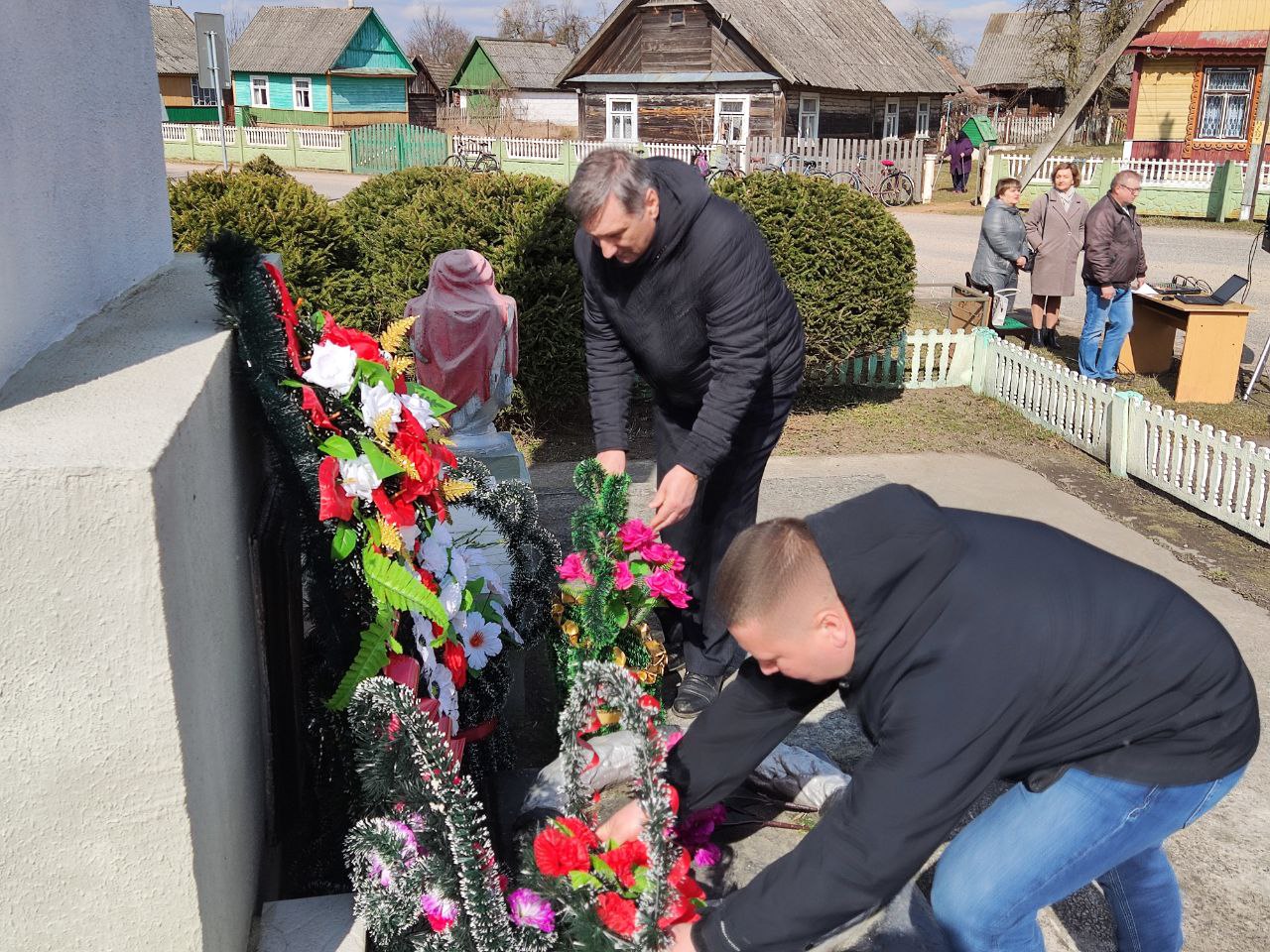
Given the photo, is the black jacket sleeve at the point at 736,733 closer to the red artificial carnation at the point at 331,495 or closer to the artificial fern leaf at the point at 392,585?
the artificial fern leaf at the point at 392,585

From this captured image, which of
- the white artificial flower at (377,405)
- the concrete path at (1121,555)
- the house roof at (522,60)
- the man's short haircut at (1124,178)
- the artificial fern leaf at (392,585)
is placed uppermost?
the house roof at (522,60)

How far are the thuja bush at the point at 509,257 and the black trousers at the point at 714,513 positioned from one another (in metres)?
3.00

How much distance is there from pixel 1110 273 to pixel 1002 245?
1.44 metres

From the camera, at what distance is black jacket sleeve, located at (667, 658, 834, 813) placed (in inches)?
86.7

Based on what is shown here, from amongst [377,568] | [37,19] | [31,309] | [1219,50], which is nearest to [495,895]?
[377,568]

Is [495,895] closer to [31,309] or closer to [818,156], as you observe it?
[31,309]

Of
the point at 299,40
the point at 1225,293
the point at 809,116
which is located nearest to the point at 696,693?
the point at 1225,293

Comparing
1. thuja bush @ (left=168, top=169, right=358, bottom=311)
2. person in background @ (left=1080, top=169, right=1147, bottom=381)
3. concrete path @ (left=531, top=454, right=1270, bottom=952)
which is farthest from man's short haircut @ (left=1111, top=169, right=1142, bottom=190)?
thuja bush @ (left=168, top=169, right=358, bottom=311)

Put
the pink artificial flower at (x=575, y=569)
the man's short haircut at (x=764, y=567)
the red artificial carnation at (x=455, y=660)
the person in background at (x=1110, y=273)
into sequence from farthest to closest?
1. the person in background at (x=1110, y=273)
2. the pink artificial flower at (x=575, y=569)
3. the red artificial carnation at (x=455, y=660)
4. the man's short haircut at (x=764, y=567)

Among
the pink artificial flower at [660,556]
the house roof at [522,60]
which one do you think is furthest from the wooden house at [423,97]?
the pink artificial flower at [660,556]

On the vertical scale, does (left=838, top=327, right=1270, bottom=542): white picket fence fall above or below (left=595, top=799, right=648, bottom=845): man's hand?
below

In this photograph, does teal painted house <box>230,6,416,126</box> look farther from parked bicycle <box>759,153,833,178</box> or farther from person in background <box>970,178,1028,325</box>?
person in background <box>970,178,1028,325</box>

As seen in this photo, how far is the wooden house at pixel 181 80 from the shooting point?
46.2m

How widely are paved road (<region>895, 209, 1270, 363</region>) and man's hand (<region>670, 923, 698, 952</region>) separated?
Result: 9.88 meters
